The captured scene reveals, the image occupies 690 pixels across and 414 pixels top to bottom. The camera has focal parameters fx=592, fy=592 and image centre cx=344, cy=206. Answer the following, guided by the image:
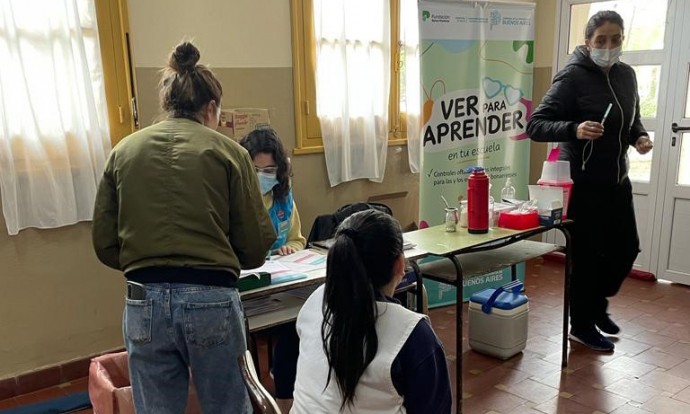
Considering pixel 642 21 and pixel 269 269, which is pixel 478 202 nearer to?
pixel 269 269

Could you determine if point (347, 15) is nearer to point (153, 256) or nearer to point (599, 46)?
point (599, 46)

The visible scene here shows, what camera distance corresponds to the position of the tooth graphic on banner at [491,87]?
3674 mm

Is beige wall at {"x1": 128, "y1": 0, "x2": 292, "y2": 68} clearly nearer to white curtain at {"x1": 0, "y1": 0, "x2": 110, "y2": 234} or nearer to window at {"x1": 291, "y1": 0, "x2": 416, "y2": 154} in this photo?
window at {"x1": 291, "y1": 0, "x2": 416, "y2": 154}

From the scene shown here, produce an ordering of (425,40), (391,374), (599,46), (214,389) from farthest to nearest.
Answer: (425,40), (599,46), (214,389), (391,374)

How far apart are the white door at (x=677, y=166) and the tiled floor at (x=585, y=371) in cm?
48

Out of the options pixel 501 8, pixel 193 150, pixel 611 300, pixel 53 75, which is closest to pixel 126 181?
pixel 193 150

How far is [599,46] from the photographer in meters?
2.73

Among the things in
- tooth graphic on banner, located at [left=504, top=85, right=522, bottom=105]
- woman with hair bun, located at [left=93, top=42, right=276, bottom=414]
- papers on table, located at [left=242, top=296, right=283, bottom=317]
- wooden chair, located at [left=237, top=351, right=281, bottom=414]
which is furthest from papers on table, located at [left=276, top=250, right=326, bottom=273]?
tooth graphic on banner, located at [left=504, top=85, right=522, bottom=105]

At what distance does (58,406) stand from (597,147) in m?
2.69

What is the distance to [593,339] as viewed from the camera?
3010 millimetres

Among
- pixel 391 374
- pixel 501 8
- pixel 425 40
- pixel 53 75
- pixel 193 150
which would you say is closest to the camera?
pixel 391 374

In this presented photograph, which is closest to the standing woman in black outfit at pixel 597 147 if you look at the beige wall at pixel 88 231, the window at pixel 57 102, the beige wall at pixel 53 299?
the beige wall at pixel 88 231

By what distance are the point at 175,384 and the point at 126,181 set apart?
0.57 m

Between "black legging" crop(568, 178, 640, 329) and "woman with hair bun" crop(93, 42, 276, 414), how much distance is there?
1856 mm
